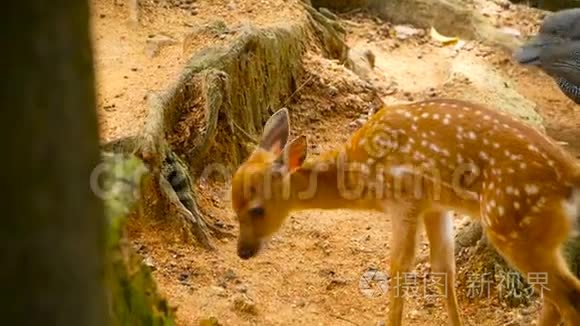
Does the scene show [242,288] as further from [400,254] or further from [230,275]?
[400,254]

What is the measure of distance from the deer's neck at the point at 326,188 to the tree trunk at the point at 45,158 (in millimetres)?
3325

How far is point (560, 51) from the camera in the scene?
8.31 m

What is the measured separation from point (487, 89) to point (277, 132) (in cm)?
372

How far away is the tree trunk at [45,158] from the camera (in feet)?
4.61

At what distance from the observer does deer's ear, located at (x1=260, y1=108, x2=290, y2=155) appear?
192 inches

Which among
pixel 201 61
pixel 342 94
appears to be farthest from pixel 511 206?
pixel 342 94

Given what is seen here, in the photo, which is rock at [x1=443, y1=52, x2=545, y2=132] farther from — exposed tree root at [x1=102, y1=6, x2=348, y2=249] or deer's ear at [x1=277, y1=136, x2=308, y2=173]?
deer's ear at [x1=277, y1=136, x2=308, y2=173]

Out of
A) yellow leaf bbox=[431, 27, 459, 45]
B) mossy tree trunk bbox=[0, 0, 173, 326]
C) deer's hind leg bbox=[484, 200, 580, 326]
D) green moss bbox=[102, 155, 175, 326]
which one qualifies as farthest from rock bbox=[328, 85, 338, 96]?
mossy tree trunk bbox=[0, 0, 173, 326]

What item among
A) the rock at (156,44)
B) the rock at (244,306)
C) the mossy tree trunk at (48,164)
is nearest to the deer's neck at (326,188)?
the rock at (244,306)

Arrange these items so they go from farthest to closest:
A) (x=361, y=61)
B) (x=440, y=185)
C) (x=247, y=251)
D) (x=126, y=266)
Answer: (x=361, y=61) < (x=247, y=251) < (x=440, y=185) < (x=126, y=266)

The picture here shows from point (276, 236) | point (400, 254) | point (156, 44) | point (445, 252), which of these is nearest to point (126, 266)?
point (400, 254)

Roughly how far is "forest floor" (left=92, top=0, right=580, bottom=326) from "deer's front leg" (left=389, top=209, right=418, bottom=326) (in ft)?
1.23

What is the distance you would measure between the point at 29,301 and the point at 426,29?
9.22m

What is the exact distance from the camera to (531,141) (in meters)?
4.26
